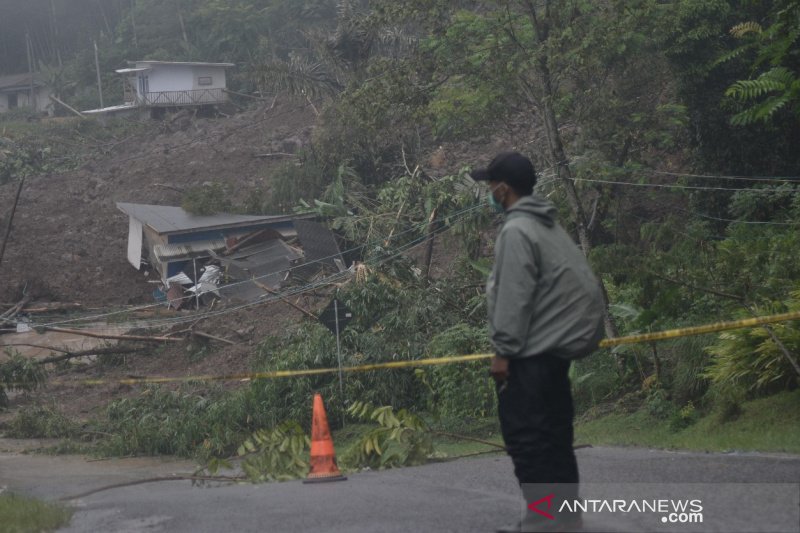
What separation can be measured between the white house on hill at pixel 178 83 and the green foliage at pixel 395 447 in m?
45.3

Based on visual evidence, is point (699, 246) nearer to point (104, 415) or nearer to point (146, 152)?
point (104, 415)

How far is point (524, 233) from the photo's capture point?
4.59 m

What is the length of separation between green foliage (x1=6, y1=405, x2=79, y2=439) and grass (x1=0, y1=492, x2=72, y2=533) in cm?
1068

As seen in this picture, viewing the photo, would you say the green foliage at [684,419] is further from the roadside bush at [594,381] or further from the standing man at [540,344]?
the standing man at [540,344]

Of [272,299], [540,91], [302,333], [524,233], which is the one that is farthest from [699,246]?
[524,233]

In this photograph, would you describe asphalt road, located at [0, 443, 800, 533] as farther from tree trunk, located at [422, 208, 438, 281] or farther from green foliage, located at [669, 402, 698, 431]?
tree trunk, located at [422, 208, 438, 281]

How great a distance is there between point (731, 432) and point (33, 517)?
6.20 meters

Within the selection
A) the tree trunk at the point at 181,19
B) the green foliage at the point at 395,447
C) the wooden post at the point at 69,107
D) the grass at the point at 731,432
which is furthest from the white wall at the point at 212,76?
the green foliage at the point at 395,447

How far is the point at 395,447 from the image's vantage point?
30.4 ft

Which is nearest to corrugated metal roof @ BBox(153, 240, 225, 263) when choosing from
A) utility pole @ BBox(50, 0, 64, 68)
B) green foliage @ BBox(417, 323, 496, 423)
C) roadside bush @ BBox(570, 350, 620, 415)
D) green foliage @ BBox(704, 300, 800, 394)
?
green foliage @ BBox(417, 323, 496, 423)

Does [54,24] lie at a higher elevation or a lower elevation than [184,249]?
higher

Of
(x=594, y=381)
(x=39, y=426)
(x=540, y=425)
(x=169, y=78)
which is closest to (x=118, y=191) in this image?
(x=169, y=78)

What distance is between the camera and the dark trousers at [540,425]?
457 centimetres
